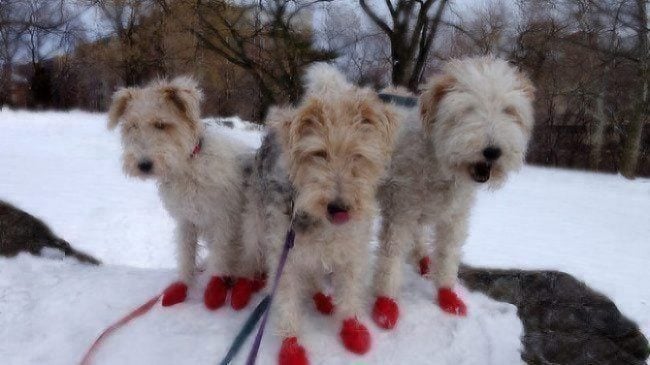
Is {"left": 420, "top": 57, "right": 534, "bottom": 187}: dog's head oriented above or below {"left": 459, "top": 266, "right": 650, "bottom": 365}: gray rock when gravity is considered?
above

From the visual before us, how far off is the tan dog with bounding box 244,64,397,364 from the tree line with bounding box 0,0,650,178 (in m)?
11.8

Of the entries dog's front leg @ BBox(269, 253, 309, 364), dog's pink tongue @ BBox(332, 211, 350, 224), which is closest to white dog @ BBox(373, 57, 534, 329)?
A: dog's front leg @ BBox(269, 253, 309, 364)

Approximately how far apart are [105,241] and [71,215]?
1193mm

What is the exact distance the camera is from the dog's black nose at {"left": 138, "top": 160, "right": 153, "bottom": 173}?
3270 millimetres

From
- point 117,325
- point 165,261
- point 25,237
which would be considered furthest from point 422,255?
point 165,261

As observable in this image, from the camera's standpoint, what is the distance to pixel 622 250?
9656mm

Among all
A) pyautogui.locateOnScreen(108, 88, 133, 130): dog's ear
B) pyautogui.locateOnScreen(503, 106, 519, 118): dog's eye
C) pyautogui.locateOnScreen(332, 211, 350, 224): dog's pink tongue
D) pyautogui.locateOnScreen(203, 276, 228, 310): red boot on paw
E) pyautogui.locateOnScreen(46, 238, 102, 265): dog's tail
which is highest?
pyautogui.locateOnScreen(503, 106, 519, 118): dog's eye

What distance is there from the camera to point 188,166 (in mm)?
3504

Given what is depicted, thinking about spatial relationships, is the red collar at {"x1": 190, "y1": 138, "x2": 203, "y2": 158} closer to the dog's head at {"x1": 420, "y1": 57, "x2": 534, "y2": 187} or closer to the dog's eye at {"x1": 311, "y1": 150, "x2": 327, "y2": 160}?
the dog's eye at {"x1": 311, "y1": 150, "x2": 327, "y2": 160}

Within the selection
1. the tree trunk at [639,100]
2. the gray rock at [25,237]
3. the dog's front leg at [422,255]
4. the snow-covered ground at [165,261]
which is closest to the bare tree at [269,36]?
the snow-covered ground at [165,261]

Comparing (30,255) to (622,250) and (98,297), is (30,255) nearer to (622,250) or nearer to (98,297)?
(98,297)

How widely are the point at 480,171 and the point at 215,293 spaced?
213 centimetres

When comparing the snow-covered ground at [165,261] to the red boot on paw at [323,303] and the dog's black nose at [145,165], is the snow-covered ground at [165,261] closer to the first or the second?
the red boot on paw at [323,303]

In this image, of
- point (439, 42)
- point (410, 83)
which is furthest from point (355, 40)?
point (439, 42)
